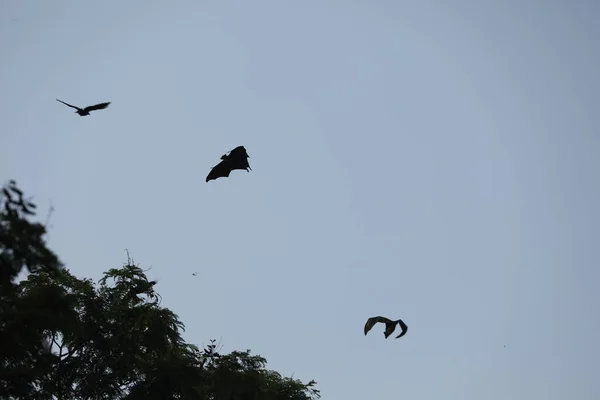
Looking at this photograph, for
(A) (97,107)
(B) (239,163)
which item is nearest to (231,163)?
(B) (239,163)

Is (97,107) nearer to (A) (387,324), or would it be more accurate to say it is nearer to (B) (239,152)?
(B) (239,152)

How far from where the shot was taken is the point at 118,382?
74.4 feet

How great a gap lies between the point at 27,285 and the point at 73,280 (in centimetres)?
179

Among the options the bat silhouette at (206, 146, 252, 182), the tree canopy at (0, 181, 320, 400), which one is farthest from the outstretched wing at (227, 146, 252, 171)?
the tree canopy at (0, 181, 320, 400)

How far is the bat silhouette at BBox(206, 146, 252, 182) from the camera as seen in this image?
23.3 metres

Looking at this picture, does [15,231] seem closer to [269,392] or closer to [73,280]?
[73,280]

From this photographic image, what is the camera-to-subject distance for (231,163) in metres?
23.5

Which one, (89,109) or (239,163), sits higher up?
(239,163)

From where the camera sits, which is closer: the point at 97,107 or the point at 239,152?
the point at 97,107

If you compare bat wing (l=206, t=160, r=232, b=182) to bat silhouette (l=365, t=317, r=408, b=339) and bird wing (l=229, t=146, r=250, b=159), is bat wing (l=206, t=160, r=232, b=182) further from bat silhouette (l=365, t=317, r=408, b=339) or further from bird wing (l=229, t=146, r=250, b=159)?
bat silhouette (l=365, t=317, r=408, b=339)

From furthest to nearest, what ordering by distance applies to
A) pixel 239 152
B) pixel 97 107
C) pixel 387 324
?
pixel 239 152 → pixel 387 324 → pixel 97 107

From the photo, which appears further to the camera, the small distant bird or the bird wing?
the bird wing

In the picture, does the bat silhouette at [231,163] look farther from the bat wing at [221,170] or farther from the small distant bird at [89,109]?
the small distant bird at [89,109]

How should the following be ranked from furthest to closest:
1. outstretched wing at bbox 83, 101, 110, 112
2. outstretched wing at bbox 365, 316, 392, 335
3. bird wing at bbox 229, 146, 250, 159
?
bird wing at bbox 229, 146, 250, 159, outstretched wing at bbox 365, 316, 392, 335, outstretched wing at bbox 83, 101, 110, 112
